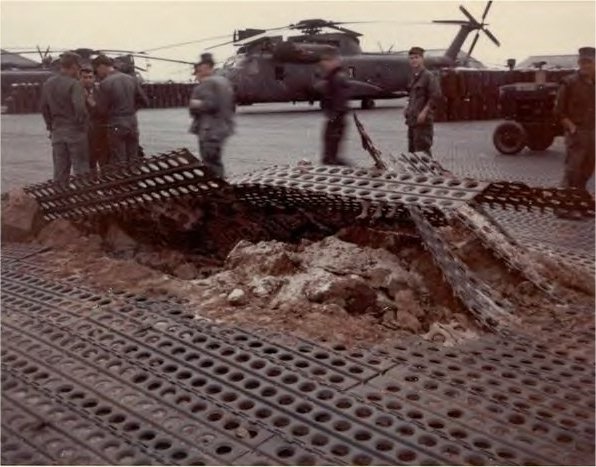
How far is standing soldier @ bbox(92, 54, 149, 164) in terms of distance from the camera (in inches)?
267

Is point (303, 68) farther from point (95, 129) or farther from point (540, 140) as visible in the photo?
point (95, 129)

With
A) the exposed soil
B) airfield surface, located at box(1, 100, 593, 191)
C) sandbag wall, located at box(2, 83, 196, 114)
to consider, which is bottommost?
the exposed soil

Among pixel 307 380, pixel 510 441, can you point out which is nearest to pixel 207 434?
pixel 307 380

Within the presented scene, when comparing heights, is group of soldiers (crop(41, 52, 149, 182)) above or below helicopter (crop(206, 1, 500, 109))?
below

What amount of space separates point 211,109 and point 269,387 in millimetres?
3584

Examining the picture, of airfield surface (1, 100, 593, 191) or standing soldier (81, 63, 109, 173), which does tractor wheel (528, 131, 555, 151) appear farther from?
standing soldier (81, 63, 109, 173)

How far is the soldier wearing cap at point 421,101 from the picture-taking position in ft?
23.4

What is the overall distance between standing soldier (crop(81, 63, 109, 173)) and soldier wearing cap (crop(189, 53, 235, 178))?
167 cm

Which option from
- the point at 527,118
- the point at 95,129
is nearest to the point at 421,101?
the point at 95,129

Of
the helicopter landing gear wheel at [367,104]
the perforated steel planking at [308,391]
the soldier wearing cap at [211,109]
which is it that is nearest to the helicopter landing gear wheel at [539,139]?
the soldier wearing cap at [211,109]

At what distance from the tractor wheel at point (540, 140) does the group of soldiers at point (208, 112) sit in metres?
3.92

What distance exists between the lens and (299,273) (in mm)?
3926

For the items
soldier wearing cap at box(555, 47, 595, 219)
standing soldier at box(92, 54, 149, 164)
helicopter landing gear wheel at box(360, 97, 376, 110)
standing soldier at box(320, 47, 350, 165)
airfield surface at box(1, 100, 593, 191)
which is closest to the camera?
soldier wearing cap at box(555, 47, 595, 219)

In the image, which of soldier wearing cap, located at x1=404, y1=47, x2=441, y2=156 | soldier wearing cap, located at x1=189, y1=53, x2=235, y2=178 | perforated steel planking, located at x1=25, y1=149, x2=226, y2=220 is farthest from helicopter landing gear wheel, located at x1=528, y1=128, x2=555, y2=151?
perforated steel planking, located at x1=25, y1=149, x2=226, y2=220
